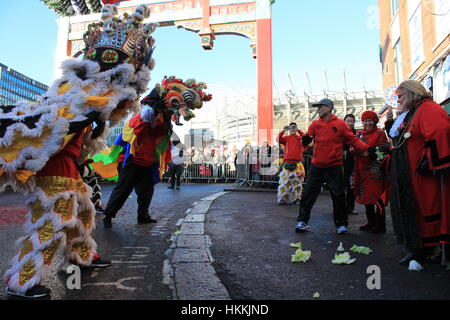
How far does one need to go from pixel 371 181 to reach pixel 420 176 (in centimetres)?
166

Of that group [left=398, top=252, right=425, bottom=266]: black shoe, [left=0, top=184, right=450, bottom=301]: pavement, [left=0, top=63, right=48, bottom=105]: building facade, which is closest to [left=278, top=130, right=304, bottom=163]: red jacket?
[left=0, top=184, right=450, bottom=301]: pavement

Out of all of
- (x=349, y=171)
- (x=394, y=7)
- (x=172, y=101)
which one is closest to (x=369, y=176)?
(x=349, y=171)

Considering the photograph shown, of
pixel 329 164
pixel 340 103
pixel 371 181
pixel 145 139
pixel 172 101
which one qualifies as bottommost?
pixel 371 181

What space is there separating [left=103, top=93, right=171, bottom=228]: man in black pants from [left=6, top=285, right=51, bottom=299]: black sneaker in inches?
97.2

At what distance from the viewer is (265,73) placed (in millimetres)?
14422

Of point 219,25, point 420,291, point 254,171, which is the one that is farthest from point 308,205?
point 219,25

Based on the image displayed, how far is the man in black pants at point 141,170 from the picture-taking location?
4350mm

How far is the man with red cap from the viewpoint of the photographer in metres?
4.33

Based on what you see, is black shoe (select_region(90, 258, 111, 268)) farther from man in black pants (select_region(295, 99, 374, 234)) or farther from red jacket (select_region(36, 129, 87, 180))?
man in black pants (select_region(295, 99, 374, 234))

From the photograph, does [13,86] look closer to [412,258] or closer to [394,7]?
[394,7]

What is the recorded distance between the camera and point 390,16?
15508 millimetres
